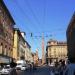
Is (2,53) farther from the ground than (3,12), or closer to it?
closer to it

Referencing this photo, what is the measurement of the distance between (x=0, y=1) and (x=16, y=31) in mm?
45892

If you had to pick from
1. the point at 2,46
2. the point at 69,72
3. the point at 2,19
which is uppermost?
the point at 2,19

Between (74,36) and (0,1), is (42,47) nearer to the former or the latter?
(74,36)

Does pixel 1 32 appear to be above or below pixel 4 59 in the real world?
above

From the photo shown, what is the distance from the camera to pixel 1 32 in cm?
8275

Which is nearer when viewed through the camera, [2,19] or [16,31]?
[2,19]

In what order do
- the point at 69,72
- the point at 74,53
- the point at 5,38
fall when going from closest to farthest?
the point at 69,72
the point at 5,38
the point at 74,53

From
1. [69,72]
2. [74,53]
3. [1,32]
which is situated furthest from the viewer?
[74,53]

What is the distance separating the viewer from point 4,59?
87500 millimetres

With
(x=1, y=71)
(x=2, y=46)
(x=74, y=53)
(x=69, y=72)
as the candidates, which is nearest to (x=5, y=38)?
(x=2, y=46)

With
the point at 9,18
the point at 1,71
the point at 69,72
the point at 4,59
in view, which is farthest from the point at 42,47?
the point at 69,72

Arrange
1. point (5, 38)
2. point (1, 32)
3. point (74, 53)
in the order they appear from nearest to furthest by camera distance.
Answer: point (1, 32) → point (5, 38) → point (74, 53)

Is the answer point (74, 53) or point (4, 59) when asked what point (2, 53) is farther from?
point (74, 53)

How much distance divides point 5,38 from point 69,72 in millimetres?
81160
